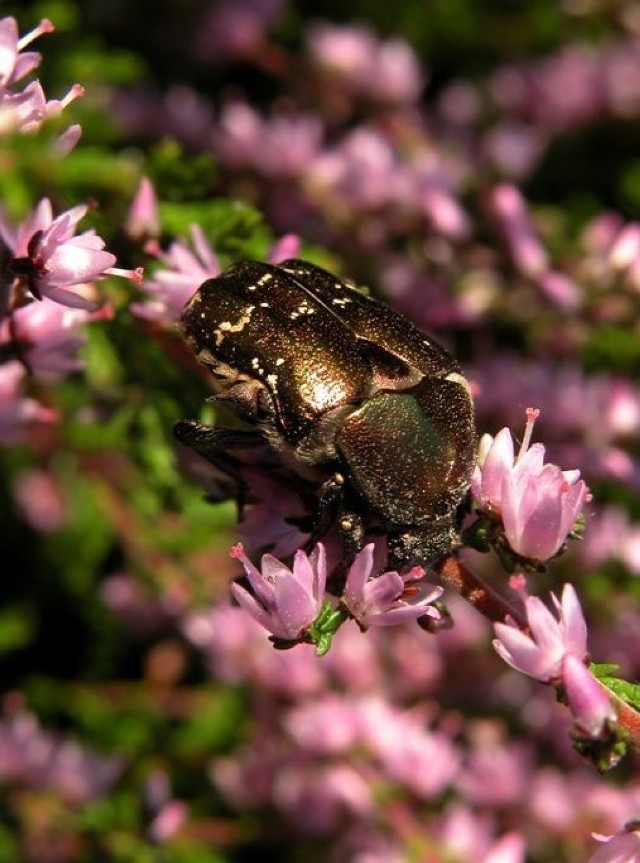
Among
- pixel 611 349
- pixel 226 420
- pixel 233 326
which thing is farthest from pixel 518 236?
pixel 233 326

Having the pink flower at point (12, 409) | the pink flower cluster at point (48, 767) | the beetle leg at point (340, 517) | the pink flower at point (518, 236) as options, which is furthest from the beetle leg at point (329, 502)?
the pink flower cluster at point (48, 767)

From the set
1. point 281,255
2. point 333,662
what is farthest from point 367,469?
point 333,662

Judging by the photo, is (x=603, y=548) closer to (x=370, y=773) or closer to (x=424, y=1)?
(x=370, y=773)

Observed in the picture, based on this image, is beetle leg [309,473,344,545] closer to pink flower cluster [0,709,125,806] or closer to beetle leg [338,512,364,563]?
beetle leg [338,512,364,563]

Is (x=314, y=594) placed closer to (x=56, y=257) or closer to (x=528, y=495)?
(x=528, y=495)

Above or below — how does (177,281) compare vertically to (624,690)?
above

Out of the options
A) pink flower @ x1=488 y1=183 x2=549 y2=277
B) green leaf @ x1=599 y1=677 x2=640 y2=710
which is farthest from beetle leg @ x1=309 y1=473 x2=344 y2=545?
pink flower @ x1=488 y1=183 x2=549 y2=277

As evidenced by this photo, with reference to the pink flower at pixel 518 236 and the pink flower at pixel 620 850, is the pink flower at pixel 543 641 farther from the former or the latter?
the pink flower at pixel 518 236
